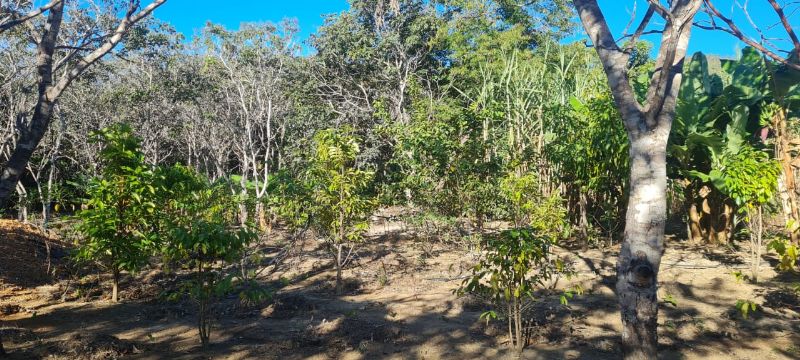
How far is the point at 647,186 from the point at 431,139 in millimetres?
4094

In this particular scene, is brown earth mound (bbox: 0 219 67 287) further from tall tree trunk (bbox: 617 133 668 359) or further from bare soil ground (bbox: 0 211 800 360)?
tall tree trunk (bbox: 617 133 668 359)

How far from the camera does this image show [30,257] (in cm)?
933

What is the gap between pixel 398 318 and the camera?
554 centimetres

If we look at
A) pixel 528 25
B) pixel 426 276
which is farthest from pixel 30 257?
pixel 528 25

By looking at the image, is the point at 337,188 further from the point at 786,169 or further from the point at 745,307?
the point at 786,169

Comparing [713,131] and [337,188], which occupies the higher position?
[713,131]

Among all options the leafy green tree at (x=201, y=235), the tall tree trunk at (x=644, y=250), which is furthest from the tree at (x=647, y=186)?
the leafy green tree at (x=201, y=235)

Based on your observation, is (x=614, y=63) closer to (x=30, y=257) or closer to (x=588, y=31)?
(x=588, y=31)

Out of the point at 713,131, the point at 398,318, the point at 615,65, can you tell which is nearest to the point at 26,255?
the point at 398,318

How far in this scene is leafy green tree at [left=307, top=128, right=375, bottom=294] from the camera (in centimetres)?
675

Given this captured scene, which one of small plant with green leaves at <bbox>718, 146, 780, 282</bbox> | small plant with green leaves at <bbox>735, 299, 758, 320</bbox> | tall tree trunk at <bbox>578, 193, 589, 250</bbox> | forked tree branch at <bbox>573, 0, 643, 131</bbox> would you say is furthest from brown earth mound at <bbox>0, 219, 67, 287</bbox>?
small plant with green leaves at <bbox>718, 146, 780, 282</bbox>

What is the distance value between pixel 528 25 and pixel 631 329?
1697 cm

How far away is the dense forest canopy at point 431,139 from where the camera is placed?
369 centimetres

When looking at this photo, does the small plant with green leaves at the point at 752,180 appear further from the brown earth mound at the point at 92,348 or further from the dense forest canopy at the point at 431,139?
the brown earth mound at the point at 92,348
